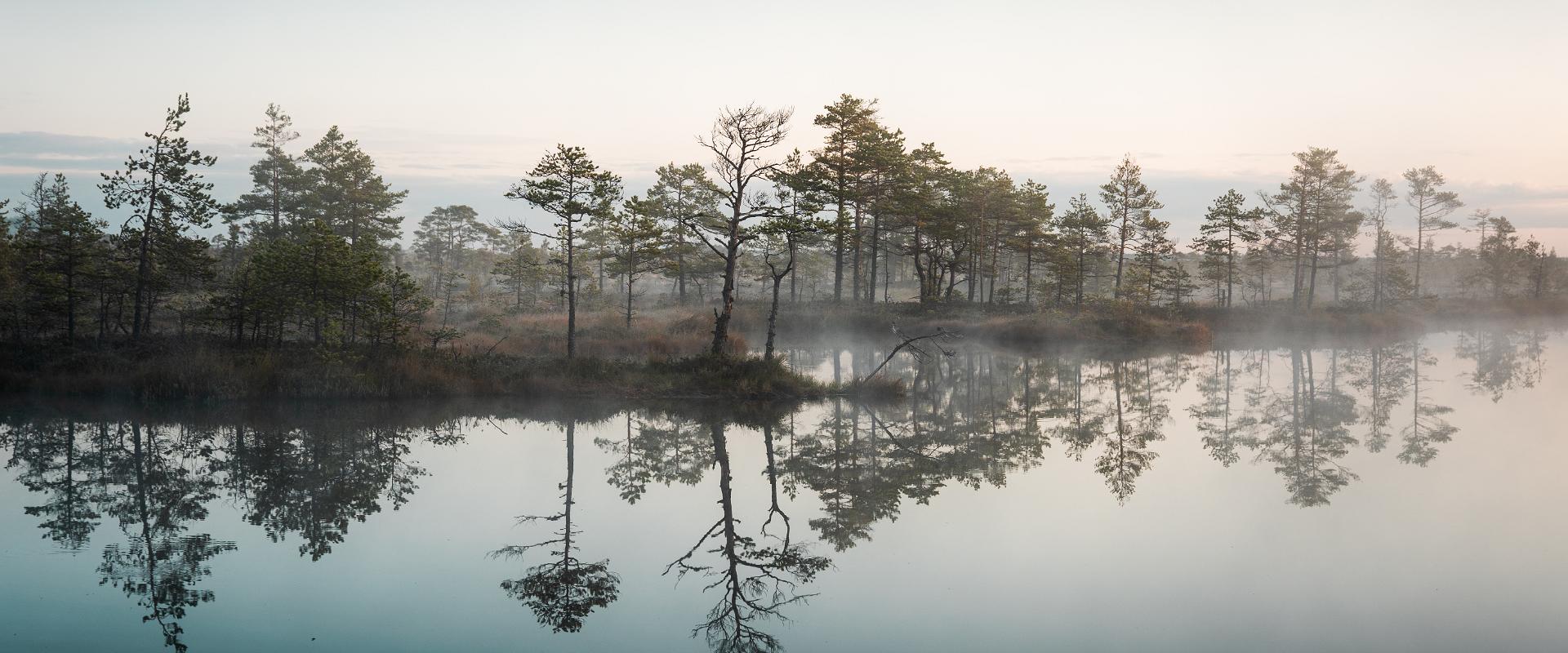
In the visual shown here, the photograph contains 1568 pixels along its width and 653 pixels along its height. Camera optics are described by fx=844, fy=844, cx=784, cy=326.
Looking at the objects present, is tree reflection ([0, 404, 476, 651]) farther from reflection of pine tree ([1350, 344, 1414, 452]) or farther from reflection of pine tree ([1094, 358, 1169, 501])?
reflection of pine tree ([1350, 344, 1414, 452])

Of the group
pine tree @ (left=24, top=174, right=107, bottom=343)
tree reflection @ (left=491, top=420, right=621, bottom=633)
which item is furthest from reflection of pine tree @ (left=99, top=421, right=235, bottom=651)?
pine tree @ (left=24, top=174, right=107, bottom=343)

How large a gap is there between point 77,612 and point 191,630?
4.65 feet

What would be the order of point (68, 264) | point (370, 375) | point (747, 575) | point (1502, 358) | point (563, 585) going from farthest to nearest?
point (1502, 358) → point (68, 264) → point (370, 375) → point (747, 575) → point (563, 585)

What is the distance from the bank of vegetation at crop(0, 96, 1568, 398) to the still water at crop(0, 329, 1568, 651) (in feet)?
9.37

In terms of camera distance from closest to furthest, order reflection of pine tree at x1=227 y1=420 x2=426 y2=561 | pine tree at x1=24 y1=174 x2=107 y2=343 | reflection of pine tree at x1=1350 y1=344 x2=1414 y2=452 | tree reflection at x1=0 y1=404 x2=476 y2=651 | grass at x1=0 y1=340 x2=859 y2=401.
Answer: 1. tree reflection at x1=0 y1=404 x2=476 y2=651
2. reflection of pine tree at x1=227 y1=420 x2=426 y2=561
3. reflection of pine tree at x1=1350 y1=344 x2=1414 y2=452
4. grass at x1=0 y1=340 x2=859 y2=401
5. pine tree at x1=24 y1=174 x2=107 y2=343

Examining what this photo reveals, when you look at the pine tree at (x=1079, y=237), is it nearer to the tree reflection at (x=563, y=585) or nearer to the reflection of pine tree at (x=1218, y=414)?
the reflection of pine tree at (x=1218, y=414)

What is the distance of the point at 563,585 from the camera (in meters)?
9.49

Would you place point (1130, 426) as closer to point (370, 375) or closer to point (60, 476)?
point (370, 375)

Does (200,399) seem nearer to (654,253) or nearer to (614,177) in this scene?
(614,177)

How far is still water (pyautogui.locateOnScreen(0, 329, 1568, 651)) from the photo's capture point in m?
8.27

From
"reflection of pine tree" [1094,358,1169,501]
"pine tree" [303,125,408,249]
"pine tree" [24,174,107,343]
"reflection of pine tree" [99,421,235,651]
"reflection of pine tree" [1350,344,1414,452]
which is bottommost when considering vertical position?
"reflection of pine tree" [99,421,235,651]

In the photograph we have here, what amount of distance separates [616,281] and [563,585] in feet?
265

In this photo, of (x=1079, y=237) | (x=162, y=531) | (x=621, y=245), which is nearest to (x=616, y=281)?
(x=621, y=245)

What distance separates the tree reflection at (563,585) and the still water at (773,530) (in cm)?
5
